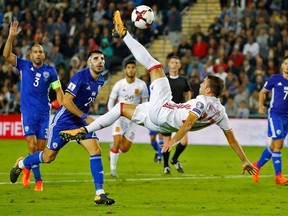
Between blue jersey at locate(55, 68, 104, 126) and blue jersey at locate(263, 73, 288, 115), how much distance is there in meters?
4.26

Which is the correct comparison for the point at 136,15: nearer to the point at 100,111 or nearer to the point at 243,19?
the point at 100,111

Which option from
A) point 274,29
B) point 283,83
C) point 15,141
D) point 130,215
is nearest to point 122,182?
point 283,83

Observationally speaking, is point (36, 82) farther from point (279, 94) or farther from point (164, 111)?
point (279, 94)

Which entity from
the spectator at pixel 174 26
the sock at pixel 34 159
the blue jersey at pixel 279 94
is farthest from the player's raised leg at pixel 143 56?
the spectator at pixel 174 26

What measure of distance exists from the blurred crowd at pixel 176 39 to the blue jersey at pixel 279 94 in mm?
9766

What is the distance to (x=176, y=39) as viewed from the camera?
3266 centimetres

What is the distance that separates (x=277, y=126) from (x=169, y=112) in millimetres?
4148

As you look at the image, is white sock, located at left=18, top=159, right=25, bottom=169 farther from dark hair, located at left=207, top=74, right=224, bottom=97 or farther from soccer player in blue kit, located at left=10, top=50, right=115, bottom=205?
dark hair, located at left=207, top=74, right=224, bottom=97

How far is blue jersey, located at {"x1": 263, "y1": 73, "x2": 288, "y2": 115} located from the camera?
17.0m

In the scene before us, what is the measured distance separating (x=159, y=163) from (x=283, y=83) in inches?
218

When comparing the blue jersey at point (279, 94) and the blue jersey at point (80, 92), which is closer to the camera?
the blue jersey at point (80, 92)

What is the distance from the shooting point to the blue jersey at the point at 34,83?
15.9 m

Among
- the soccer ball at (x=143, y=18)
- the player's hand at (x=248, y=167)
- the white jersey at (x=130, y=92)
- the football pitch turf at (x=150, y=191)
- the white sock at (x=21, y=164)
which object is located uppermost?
the soccer ball at (x=143, y=18)

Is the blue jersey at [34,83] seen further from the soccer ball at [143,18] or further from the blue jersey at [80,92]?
the soccer ball at [143,18]
